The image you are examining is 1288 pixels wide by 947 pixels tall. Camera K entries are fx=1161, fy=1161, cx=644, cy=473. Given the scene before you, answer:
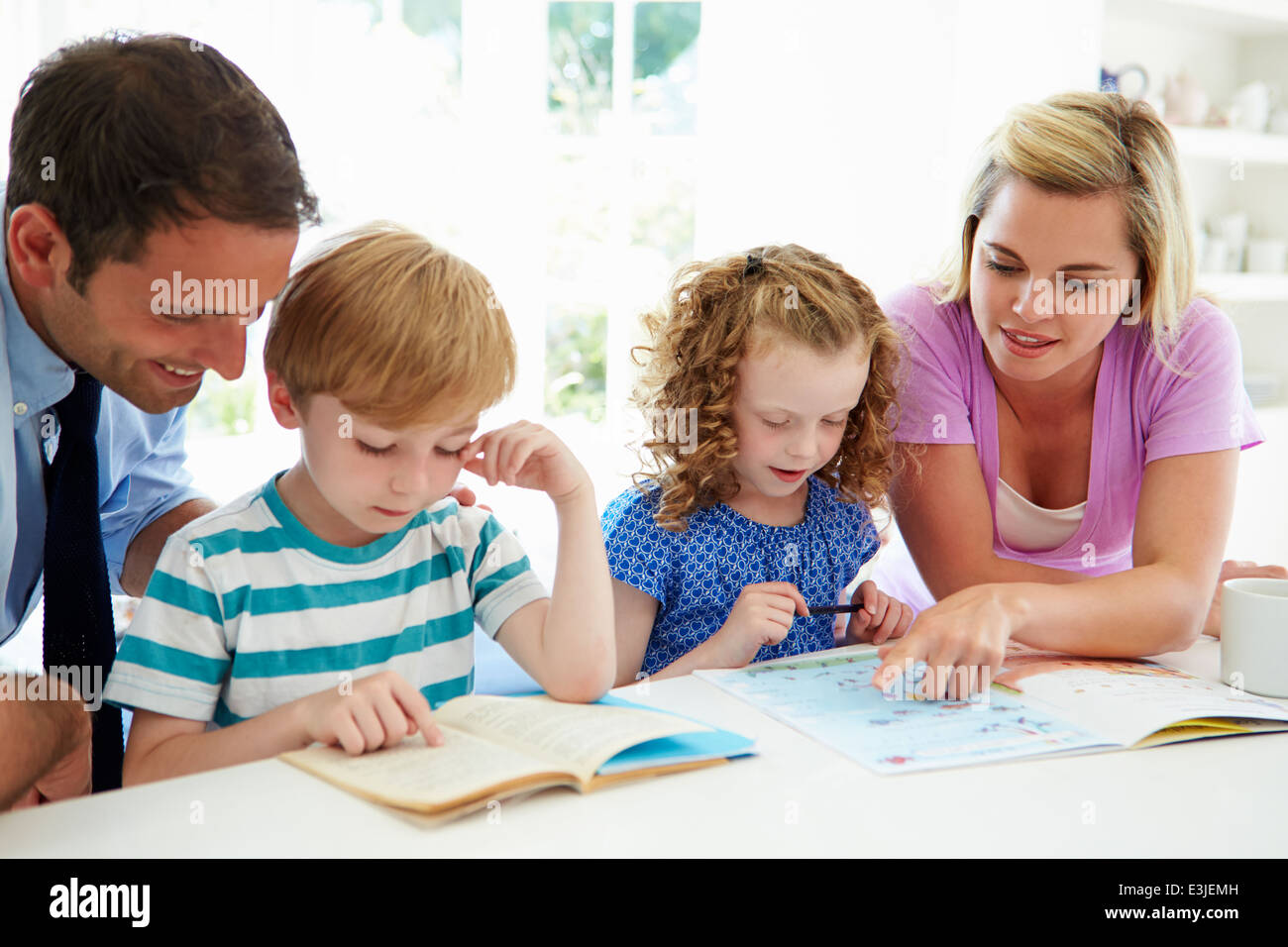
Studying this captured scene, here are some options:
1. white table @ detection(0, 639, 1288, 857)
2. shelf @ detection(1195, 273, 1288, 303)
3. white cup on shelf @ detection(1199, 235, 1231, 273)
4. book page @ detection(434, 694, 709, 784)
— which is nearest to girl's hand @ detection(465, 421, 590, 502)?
book page @ detection(434, 694, 709, 784)

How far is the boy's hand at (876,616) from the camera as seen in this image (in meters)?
1.44

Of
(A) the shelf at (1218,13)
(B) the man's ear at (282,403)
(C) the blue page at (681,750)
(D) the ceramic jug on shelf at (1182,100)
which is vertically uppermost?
(A) the shelf at (1218,13)

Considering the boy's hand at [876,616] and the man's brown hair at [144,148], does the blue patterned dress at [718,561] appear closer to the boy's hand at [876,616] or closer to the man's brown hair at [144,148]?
the boy's hand at [876,616]

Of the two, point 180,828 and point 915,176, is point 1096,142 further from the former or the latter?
point 915,176

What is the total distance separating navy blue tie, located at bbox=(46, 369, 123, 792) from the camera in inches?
49.1

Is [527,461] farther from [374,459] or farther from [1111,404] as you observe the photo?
[1111,404]

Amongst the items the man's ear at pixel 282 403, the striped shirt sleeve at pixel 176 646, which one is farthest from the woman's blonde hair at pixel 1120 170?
the striped shirt sleeve at pixel 176 646

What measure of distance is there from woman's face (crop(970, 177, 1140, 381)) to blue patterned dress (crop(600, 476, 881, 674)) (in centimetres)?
32

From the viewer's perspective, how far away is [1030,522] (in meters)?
1.71

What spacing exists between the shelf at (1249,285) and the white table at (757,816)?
3.15 meters

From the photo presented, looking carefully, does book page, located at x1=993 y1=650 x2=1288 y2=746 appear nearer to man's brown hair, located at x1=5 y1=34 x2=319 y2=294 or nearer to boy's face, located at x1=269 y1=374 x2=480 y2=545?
boy's face, located at x1=269 y1=374 x2=480 y2=545

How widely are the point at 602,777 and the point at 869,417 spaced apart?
77 cm

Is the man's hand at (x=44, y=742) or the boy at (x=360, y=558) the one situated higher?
the boy at (x=360, y=558)

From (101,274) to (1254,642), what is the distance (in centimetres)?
125
